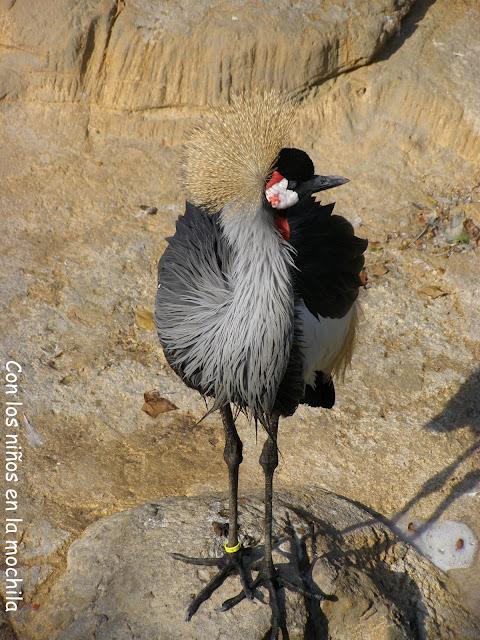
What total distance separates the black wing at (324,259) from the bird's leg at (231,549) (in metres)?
0.62

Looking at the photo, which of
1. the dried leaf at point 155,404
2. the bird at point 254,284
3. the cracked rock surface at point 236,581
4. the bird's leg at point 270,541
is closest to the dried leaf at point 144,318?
the dried leaf at point 155,404

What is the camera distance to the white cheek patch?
279 cm

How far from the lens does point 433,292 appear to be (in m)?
5.40

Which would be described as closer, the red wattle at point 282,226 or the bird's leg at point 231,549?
the red wattle at point 282,226

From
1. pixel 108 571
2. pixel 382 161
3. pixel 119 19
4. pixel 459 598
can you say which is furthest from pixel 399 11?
pixel 108 571

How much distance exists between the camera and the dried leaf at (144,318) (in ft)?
16.5

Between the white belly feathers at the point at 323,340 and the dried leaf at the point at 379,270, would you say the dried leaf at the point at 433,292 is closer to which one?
the dried leaf at the point at 379,270

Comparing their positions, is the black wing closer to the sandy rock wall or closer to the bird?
the bird

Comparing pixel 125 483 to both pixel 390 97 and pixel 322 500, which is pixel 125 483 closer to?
pixel 322 500

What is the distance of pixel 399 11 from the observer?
6340mm

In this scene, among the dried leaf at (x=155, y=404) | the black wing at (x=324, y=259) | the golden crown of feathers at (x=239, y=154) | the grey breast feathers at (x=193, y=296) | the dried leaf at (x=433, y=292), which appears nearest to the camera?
the golden crown of feathers at (x=239, y=154)

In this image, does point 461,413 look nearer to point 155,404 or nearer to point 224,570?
point 155,404

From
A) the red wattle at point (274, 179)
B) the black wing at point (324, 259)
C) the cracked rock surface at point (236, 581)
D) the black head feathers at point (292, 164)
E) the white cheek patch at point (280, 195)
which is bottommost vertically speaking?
the cracked rock surface at point (236, 581)

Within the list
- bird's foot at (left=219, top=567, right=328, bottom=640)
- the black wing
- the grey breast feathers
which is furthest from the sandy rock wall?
bird's foot at (left=219, top=567, right=328, bottom=640)
